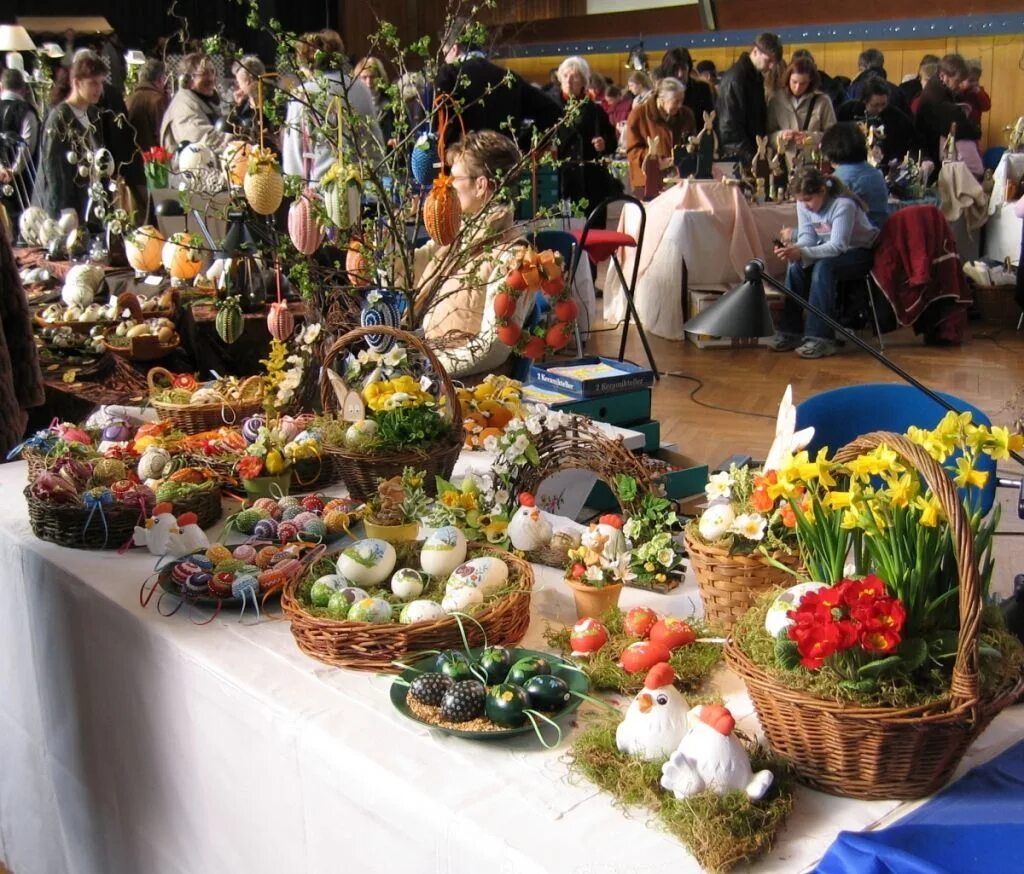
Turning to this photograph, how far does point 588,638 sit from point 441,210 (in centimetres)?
110

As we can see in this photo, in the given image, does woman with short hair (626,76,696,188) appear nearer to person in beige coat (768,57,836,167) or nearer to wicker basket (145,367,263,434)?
person in beige coat (768,57,836,167)

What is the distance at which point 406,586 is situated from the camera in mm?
1514

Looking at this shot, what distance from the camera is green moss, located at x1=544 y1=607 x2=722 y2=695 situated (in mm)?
1345

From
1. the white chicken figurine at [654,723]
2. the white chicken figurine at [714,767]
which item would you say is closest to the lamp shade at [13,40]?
the white chicken figurine at [654,723]

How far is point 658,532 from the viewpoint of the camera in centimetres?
169

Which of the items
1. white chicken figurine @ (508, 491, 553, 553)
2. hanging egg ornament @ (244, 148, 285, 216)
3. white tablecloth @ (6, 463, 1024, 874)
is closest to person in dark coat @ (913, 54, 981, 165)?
hanging egg ornament @ (244, 148, 285, 216)

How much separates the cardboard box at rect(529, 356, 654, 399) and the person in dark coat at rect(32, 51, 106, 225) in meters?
2.74

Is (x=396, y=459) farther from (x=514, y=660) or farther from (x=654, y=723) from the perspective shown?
(x=654, y=723)

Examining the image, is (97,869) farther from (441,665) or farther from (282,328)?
(282,328)

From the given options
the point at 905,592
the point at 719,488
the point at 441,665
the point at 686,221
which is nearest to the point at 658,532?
the point at 719,488

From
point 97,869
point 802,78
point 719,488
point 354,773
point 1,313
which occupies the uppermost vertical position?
point 802,78

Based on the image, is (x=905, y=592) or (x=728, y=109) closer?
(x=905, y=592)

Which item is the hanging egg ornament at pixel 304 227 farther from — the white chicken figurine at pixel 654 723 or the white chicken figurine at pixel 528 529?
the white chicken figurine at pixel 654 723

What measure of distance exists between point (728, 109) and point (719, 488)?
607 centimetres
